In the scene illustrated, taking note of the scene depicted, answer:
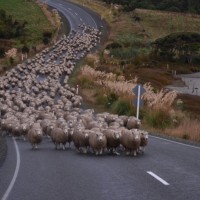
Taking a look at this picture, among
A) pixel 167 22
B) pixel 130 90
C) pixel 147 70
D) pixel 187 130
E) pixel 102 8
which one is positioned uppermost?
pixel 102 8

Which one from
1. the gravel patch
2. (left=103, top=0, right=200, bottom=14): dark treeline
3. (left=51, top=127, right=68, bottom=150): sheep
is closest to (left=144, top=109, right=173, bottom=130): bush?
(left=51, top=127, right=68, bottom=150): sheep

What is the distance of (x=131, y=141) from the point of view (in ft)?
67.4

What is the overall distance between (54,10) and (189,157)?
4177 inches

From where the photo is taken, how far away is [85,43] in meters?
89.1

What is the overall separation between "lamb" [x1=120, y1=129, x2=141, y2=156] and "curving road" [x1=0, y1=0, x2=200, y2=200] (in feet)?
1.45

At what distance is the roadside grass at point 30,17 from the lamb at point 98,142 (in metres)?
65.5

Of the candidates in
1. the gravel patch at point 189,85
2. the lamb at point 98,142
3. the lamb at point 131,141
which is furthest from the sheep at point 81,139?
the gravel patch at point 189,85

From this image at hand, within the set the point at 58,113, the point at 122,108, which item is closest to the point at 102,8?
the point at 122,108

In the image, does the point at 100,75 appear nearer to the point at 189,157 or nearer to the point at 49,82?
the point at 49,82

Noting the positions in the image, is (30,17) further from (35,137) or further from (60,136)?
(60,136)

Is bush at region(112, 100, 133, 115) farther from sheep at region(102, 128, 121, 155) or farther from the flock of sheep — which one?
sheep at region(102, 128, 121, 155)

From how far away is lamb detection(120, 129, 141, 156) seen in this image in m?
20.5

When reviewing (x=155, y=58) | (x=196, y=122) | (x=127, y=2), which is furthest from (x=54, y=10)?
(x=196, y=122)

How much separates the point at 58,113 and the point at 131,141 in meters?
13.4
